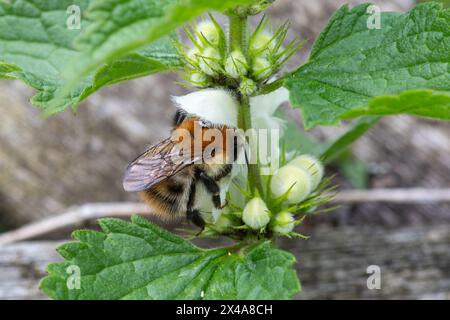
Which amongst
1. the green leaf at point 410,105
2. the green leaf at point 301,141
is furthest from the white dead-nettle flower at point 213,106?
the green leaf at point 301,141

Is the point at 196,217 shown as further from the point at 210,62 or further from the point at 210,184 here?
the point at 210,62

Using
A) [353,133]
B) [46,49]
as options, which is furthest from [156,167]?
[353,133]

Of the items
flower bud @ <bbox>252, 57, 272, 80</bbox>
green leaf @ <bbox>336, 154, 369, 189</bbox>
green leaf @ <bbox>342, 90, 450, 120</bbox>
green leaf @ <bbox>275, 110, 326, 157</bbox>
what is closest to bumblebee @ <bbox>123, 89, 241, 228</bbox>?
flower bud @ <bbox>252, 57, 272, 80</bbox>

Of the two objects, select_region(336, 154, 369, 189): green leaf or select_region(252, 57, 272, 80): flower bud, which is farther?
select_region(336, 154, 369, 189): green leaf

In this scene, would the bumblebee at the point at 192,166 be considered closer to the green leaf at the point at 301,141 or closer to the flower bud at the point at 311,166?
the flower bud at the point at 311,166

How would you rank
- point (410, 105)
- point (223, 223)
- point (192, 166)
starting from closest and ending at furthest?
point (410, 105), point (192, 166), point (223, 223)

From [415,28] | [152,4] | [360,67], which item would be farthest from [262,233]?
[152,4]

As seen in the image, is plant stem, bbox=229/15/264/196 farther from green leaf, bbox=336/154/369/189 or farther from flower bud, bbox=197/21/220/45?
green leaf, bbox=336/154/369/189
